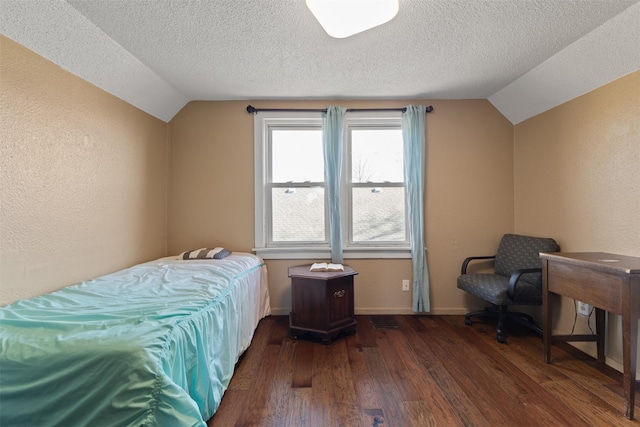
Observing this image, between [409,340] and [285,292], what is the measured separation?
4.40 ft

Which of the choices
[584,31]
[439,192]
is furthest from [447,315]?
[584,31]

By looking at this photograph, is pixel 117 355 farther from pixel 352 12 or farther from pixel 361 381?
pixel 352 12

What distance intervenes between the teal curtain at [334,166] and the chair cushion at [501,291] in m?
1.32

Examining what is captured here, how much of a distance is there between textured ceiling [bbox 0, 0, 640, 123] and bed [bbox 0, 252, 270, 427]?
5.20ft

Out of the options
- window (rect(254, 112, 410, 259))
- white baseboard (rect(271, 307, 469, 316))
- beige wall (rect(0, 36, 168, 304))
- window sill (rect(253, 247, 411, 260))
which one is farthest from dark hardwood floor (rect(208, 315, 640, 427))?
beige wall (rect(0, 36, 168, 304))

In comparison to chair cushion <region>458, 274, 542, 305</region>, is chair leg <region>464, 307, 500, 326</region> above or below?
below

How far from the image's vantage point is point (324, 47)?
6.72 ft

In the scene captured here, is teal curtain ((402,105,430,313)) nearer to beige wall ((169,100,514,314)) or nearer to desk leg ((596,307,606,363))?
beige wall ((169,100,514,314))

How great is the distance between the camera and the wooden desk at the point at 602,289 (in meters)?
1.50

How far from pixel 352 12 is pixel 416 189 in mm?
1969

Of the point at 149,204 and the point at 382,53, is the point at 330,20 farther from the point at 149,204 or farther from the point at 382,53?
the point at 149,204

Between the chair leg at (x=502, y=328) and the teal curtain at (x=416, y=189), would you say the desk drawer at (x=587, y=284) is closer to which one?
the chair leg at (x=502, y=328)

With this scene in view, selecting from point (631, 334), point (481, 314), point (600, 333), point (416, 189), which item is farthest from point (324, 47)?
point (600, 333)

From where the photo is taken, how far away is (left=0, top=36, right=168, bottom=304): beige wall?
1563mm
